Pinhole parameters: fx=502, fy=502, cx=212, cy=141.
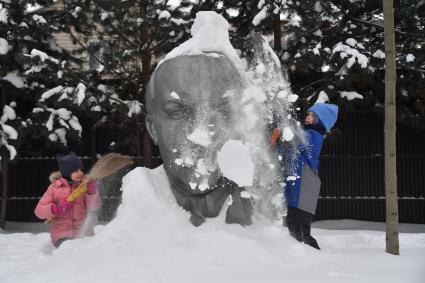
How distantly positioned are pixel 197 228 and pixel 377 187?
7.11 metres

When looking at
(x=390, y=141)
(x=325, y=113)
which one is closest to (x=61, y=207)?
(x=325, y=113)

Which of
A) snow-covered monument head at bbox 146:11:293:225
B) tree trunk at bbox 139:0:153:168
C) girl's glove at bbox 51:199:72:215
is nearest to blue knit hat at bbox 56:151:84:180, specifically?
girl's glove at bbox 51:199:72:215

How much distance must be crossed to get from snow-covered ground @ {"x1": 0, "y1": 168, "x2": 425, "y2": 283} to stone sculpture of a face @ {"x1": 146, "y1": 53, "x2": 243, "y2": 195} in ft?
1.31

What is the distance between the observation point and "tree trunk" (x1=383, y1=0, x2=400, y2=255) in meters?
4.70

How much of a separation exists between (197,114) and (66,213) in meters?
1.85

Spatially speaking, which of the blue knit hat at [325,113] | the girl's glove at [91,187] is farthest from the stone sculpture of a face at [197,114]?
the girl's glove at [91,187]

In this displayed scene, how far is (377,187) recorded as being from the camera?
10.8m

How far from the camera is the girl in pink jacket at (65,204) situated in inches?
210

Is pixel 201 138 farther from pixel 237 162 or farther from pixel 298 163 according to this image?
pixel 298 163

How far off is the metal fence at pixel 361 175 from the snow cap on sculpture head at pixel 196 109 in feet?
19.2

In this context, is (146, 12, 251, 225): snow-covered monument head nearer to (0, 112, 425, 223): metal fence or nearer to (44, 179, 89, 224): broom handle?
(44, 179, 89, 224): broom handle

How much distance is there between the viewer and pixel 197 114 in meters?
4.88

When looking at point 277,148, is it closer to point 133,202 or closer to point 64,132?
point 133,202

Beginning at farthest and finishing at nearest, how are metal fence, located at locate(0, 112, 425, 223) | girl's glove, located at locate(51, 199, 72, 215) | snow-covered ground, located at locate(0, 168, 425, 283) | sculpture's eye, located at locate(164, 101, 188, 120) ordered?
1. metal fence, located at locate(0, 112, 425, 223)
2. girl's glove, located at locate(51, 199, 72, 215)
3. sculpture's eye, located at locate(164, 101, 188, 120)
4. snow-covered ground, located at locate(0, 168, 425, 283)
